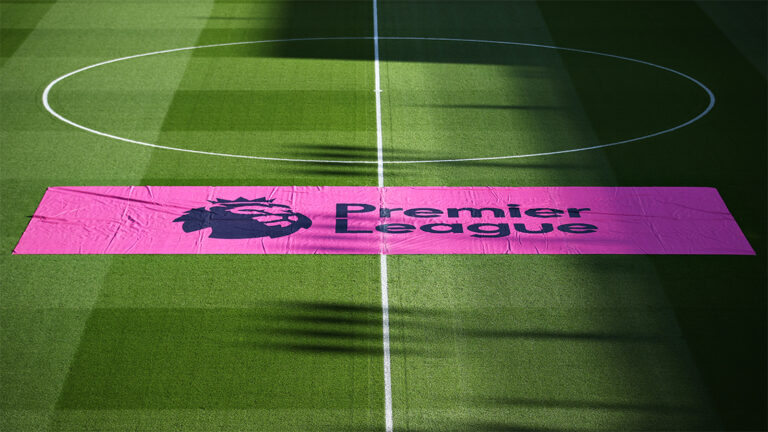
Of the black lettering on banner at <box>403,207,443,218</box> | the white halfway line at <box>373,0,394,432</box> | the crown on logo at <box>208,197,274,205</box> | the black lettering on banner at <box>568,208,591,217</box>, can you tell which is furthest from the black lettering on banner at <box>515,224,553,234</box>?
the crown on logo at <box>208,197,274,205</box>

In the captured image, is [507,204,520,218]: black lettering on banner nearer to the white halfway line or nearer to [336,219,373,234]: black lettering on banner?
the white halfway line

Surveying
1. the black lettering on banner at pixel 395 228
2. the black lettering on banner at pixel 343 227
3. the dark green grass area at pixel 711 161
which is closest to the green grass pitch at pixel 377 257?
the dark green grass area at pixel 711 161

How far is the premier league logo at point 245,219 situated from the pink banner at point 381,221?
0.05 ft

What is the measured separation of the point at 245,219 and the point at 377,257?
2.14 metres

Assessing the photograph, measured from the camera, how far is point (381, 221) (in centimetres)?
1225

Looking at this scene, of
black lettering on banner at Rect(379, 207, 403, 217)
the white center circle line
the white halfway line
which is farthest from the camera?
the white center circle line

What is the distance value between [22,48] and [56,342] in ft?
33.9

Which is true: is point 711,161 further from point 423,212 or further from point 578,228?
point 423,212

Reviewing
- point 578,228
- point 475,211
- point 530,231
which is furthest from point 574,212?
point 475,211

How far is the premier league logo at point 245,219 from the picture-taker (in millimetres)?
12039

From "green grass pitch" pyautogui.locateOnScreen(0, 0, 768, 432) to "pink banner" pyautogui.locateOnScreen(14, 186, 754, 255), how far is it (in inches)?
10.4

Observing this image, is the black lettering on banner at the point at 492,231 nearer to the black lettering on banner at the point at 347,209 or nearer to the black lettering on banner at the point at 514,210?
the black lettering on banner at the point at 514,210

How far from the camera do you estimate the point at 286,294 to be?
430 inches

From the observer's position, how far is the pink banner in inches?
463
